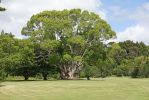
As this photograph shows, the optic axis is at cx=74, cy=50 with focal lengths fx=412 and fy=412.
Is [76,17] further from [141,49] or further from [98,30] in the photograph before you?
[141,49]

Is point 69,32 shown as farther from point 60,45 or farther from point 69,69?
point 69,69

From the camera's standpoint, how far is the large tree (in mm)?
64688

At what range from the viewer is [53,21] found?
64688 millimetres

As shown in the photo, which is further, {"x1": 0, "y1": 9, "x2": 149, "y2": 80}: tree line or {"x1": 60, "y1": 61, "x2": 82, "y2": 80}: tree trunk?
{"x1": 60, "y1": 61, "x2": 82, "y2": 80}: tree trunk

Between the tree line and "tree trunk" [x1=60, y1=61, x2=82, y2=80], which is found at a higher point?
the tree line

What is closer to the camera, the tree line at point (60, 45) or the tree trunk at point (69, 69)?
the tree line at point (60, 45)

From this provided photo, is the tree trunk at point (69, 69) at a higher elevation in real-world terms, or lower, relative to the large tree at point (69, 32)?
lower

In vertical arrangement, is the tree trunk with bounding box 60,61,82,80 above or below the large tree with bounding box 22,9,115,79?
below

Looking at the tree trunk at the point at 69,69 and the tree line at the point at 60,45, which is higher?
the tree line at the point at 60,45

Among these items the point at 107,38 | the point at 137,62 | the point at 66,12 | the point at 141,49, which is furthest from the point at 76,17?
the point at 141,49

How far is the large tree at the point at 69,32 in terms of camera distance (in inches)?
2547

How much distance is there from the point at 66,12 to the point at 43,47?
23.0 feet

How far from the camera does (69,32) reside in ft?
211

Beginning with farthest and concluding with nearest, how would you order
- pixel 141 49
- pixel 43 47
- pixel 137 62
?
pixel 141 49 < pixel 137 62 < pixel 43 47
